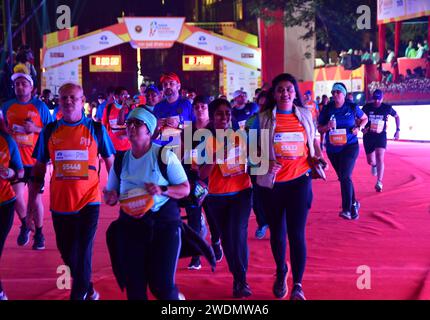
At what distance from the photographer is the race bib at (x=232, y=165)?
675cm

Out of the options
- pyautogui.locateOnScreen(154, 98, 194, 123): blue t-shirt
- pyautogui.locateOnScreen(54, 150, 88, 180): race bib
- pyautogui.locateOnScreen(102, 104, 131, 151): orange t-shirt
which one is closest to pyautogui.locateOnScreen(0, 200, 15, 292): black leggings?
pyautogui.locateOnScreen(54, 150, 88, 180): race bib

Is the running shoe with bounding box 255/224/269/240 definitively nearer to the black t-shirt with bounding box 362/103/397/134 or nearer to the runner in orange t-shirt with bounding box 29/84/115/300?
the runner in orange t-shirt with bounding box 29/84/115/300

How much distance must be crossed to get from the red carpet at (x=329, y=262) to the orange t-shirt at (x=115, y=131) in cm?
116

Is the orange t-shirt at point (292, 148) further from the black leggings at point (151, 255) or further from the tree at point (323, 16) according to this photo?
the tree at point (323, 16)

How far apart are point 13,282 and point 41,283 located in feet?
0.91

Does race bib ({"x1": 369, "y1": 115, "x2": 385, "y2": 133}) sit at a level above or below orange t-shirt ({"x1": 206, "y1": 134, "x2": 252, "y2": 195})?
above

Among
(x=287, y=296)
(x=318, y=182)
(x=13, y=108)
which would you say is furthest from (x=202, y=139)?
(x=318, y=182)

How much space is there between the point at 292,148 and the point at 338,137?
4.63 meters

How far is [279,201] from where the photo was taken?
658cm

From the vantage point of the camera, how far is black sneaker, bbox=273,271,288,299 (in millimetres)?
6512

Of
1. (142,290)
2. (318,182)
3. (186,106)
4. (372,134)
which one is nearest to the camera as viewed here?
(142,290)

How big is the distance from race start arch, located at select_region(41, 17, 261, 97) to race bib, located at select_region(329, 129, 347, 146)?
3068 cm

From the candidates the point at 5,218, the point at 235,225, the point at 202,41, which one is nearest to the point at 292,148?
the point at 235,225

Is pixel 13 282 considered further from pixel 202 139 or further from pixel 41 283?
pixel 202 139
